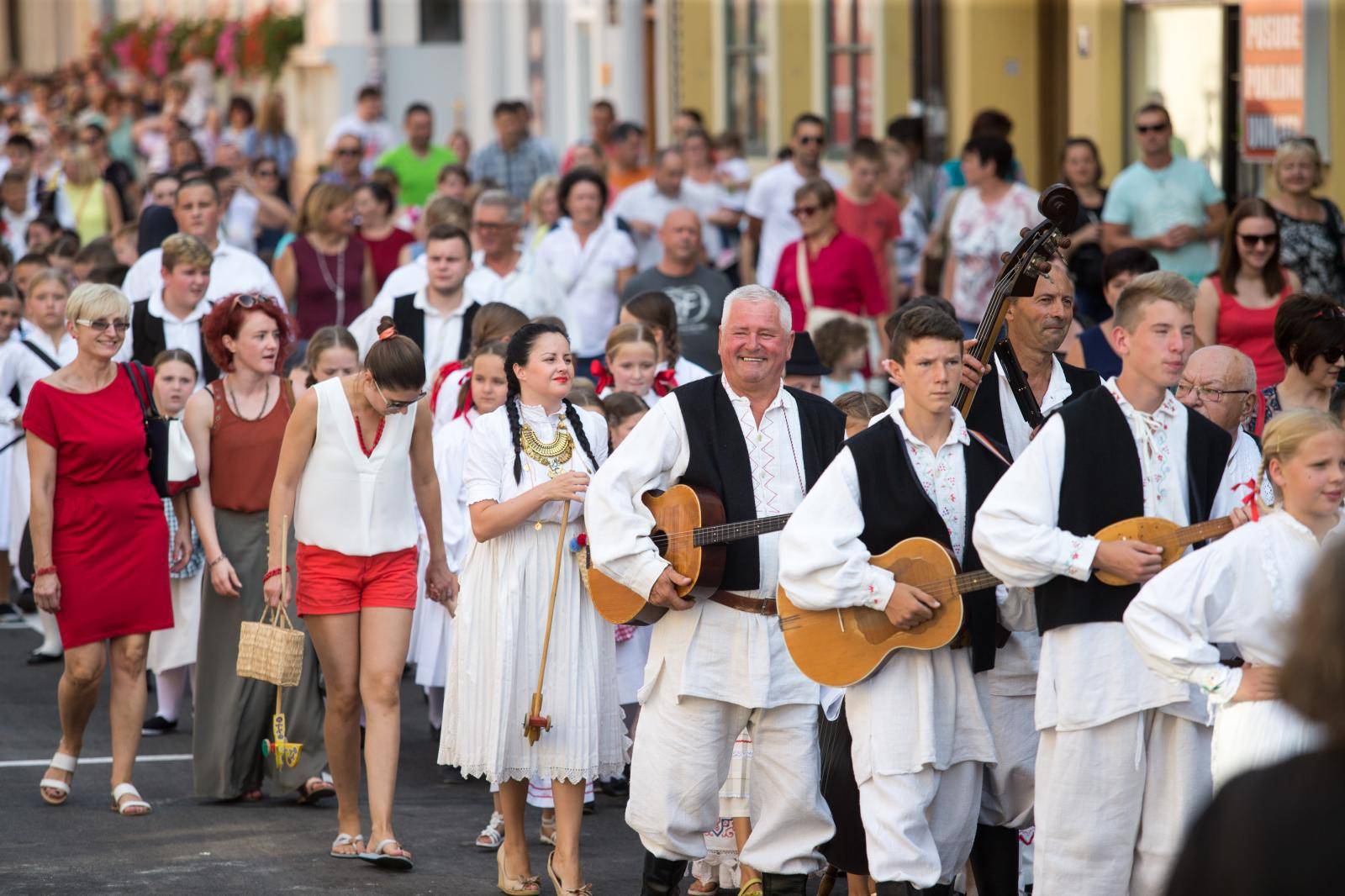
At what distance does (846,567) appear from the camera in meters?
5.65

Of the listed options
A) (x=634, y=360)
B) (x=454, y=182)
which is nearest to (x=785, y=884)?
(x=634, y=360)

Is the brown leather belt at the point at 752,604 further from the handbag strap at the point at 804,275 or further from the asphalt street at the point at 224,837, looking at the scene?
the handbag strap at the point at 804,275

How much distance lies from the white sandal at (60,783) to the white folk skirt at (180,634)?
2.53 ft

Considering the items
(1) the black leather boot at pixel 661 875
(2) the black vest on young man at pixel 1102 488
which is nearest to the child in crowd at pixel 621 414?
(1) the black leather boot at pixel 661 875

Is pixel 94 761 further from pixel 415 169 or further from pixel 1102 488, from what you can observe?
pixel 415 169

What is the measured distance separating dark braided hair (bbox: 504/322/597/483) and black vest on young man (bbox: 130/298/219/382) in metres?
3.10

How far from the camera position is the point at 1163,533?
534 centimetres

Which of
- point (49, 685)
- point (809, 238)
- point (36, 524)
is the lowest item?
point (49, 685)

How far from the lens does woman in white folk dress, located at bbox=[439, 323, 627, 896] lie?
6.73 meters

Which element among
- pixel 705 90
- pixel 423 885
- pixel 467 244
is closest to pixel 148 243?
pixel 467 244

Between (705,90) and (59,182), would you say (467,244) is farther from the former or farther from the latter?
(705,90)

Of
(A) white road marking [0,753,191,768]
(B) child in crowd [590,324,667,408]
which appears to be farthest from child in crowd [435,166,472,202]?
(A) white road marking [0,753,191,768]

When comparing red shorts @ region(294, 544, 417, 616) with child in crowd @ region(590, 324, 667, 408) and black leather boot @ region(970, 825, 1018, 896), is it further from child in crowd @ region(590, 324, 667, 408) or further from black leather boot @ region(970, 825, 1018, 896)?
black leather boot @ region(970, 825, 1018, 896)

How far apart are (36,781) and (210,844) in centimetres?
128
